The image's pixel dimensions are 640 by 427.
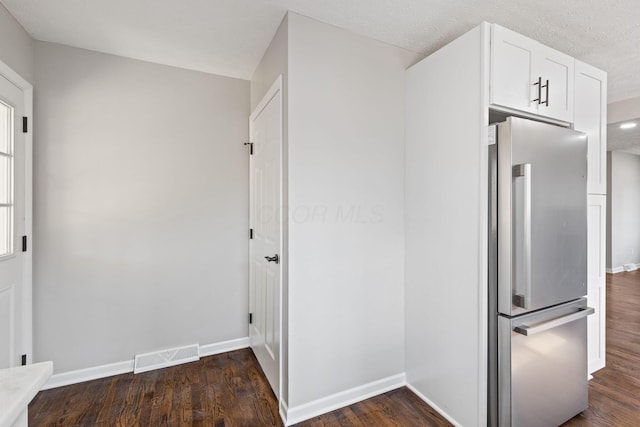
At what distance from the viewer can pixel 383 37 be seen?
210 cm

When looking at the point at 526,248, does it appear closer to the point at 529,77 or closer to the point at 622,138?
the point at 529,77

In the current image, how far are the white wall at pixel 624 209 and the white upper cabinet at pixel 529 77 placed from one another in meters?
6.08

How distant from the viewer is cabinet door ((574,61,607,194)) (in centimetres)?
211

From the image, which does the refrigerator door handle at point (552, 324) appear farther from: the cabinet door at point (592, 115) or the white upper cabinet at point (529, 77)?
the white upper cabinet at point (529, 77)

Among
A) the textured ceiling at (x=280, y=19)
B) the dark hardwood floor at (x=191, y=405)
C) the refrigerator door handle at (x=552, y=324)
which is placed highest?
the textured ceiling at (x=280, y=19)

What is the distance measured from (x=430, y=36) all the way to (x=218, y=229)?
2.30 meters

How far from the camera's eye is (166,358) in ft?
8.16

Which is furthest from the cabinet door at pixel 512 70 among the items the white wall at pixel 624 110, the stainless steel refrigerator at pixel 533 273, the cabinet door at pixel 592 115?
the white wall at pixel 624 110

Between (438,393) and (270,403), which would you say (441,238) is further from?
(270,403)

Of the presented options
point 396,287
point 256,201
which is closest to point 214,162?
point 256,201

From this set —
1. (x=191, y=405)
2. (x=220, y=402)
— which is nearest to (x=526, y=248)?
(x=220, y=402)

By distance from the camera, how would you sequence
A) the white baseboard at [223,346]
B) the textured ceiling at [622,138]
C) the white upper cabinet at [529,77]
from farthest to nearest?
the textured ceiling at [622,138] < the white baseboard at [223,346] < the white upper cabinet at [529,77]

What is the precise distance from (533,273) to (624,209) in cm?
746

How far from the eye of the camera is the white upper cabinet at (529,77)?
5.48 feet
